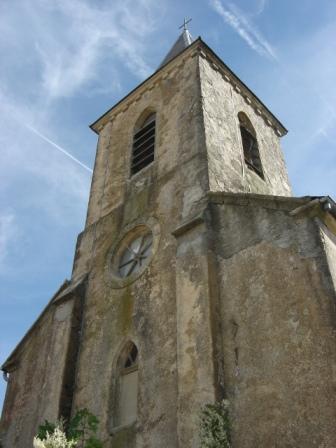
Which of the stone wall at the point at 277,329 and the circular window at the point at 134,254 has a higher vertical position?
the circular window at the point at 134,254

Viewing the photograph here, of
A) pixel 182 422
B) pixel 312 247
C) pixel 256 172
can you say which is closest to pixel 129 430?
pixel 182 422

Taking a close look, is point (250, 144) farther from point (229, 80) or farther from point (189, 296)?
point (189, 296)

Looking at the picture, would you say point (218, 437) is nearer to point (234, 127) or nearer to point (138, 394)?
point (138, 394)

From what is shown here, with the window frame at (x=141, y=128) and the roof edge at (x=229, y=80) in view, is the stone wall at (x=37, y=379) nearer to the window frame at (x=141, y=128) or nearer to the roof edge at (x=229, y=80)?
the window frame at (x=141, y=128)

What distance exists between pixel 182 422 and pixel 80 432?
1.68 metres

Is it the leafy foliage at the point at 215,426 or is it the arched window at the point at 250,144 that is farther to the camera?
the arched window at the point at 250,144

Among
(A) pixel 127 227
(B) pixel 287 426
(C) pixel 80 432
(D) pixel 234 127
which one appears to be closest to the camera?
(B) pixel 287 426

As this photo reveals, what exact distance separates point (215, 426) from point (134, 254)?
4.90 m

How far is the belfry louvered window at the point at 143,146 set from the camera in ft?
44.2

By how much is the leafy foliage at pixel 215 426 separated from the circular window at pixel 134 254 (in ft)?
13.0

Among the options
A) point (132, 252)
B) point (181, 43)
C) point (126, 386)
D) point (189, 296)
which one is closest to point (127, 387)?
point (126, 386)

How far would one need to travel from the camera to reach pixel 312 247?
751cm

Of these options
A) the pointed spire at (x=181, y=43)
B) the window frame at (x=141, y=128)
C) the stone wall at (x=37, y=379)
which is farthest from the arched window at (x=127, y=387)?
the pointed spire at (x=181, y=43)

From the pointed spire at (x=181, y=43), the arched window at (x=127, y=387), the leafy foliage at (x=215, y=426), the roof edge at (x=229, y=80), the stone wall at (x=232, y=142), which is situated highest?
the pointed spire at (x=181, y=43)
